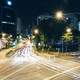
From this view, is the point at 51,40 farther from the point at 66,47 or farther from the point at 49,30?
the point at 66,47

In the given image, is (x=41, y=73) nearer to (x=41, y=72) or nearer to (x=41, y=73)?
(x=41, y=73)

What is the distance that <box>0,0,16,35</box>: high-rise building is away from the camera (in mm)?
181250

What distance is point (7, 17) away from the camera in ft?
613

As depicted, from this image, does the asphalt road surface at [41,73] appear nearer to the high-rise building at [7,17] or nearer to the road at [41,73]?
the road at [41,73]

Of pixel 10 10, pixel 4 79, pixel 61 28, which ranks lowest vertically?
pixel 4 79

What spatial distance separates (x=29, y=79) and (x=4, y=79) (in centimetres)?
197

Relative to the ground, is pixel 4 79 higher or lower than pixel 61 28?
lower

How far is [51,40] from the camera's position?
8538 cm

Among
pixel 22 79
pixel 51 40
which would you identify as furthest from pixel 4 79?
pixel 51 40

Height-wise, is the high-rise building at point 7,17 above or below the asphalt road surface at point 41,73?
above

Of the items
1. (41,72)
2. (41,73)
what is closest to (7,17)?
(41,72)

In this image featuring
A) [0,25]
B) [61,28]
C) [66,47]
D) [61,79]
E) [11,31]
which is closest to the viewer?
[61,79]

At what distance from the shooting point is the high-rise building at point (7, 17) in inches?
7136

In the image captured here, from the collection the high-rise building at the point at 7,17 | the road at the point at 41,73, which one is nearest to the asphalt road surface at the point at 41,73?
the road at the point at 41,73
